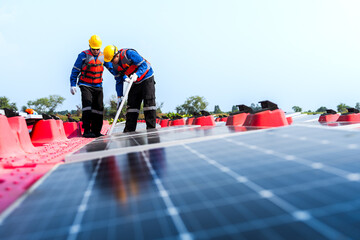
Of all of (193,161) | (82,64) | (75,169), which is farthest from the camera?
(82,64)

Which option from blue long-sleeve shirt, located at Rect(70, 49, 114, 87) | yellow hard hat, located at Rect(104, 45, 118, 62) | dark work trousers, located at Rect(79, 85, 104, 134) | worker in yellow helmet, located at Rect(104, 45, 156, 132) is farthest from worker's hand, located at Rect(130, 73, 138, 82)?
dark work trousers, located at Rect(79, 85, 104, 134)

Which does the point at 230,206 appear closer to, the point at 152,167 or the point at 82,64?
the point at 152,167

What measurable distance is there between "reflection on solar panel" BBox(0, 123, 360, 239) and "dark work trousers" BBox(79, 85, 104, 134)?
677cm

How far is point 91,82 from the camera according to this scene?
29.7 feet

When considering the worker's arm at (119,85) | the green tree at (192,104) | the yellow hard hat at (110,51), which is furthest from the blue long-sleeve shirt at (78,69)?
the green tree at (192,104)

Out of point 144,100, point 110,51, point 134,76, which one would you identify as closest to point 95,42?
point 110,51

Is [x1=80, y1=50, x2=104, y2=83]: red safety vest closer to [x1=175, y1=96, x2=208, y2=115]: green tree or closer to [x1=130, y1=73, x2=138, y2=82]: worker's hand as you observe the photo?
[x1=130, y1=73, x2=138, y2=82]: worker's hand

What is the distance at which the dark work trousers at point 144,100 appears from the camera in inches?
326

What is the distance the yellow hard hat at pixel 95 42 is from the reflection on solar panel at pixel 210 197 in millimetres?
6815

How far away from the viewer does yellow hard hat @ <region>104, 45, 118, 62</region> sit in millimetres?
7963

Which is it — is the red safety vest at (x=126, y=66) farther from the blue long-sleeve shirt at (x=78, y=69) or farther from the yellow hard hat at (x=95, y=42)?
the yellow hard hat at (x=95, y=42)

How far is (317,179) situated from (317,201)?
31 cm

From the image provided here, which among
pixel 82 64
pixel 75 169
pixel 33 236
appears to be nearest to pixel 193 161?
pixel 75 169

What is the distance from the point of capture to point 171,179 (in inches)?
75.2
